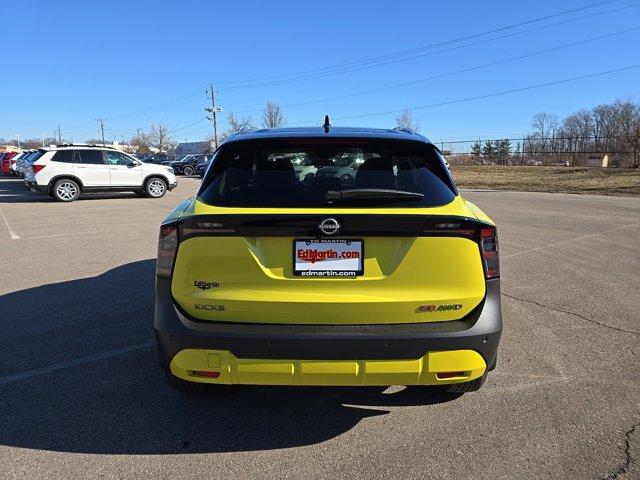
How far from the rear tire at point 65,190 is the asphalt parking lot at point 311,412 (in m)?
13.6

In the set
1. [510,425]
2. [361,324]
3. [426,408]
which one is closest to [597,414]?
[510,425]

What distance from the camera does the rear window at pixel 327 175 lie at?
108 inches

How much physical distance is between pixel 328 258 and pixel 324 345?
1.48ft

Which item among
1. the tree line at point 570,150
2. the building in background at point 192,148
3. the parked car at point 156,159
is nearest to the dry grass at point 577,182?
the tree line at point 570,150

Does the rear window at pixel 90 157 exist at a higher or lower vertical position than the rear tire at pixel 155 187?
higher

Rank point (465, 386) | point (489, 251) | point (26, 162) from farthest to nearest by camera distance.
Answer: point (26, 162) < point (465, 386) < point (489, 251)

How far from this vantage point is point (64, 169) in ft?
59.3

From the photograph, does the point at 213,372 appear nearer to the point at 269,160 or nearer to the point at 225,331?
the point at 225,331

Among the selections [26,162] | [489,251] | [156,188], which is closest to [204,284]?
[489,251]

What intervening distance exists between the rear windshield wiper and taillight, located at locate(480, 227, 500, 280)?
441 millimetres

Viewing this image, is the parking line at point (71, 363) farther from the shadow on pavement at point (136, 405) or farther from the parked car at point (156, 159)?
the parked car at point (156, 159)

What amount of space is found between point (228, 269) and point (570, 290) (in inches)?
191

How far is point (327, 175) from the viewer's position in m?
3.15

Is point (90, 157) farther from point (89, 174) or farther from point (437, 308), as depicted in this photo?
point (437, 308)
